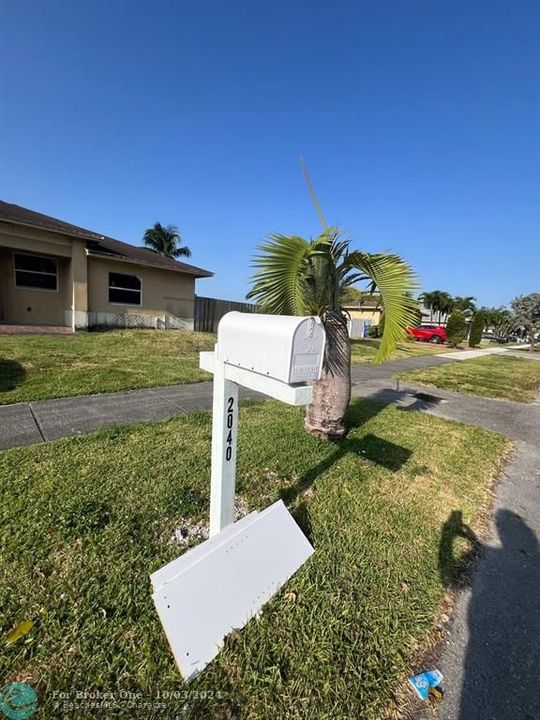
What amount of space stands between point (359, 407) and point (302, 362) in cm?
470

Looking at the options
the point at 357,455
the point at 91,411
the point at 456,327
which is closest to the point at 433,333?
the point at 456,327

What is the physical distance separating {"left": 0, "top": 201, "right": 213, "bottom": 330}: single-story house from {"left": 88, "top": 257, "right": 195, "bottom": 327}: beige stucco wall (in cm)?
3

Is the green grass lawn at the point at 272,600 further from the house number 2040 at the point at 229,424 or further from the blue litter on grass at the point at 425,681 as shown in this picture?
the house number 2040 at the point at 229,424

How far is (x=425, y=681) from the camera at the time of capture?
1484 mm

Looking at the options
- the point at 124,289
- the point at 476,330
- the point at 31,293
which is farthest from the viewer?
the point at 476,330

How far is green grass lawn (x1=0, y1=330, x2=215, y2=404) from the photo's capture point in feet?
17.4

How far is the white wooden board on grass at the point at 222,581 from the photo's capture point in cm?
148

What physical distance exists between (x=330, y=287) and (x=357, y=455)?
196cm

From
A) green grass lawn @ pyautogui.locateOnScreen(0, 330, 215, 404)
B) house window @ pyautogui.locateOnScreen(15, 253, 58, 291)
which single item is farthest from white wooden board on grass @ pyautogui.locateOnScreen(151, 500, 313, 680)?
house window @ pyautogui.locateOnScreen(15, 253, 58, 291)

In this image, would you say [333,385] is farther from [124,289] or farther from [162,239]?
[162,239]

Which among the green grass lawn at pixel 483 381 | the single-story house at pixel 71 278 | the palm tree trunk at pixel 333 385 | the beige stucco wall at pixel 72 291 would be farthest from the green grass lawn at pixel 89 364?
the green grass lawn at pixel 483 381

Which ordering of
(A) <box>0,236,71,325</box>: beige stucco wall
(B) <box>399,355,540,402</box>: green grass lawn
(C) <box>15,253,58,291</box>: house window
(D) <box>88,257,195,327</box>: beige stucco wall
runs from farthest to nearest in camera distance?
1. (D) <box>88,257,195,327</box>: beige stucco wall
2. (C) <box>15,253,58,291</box>: house window
3. (A) <box>0,236,71,325</box>: beige stucco wall
4. (B) <box>399,355,540,402</box>: green grass lawn

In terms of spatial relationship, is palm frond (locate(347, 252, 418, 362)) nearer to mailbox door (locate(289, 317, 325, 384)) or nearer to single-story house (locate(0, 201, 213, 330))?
mailbox door (locate(289, 317, 325, 384))

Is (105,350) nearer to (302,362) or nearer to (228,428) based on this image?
(228,428)
